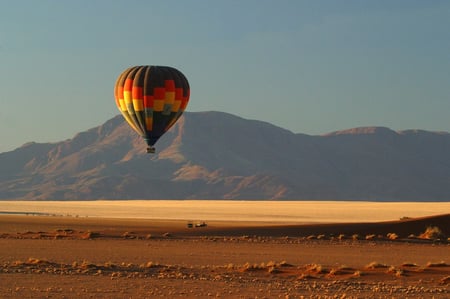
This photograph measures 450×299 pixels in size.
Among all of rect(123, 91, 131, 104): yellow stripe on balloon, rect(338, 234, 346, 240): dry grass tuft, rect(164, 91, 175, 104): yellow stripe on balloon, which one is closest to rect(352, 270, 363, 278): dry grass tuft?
rect(338, 234, 346, 240): dry grass tuft

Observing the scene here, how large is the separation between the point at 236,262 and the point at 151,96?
1672 centimetres

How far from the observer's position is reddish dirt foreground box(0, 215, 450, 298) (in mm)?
22562

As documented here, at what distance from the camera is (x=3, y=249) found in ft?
120

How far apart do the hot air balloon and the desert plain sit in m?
5.73

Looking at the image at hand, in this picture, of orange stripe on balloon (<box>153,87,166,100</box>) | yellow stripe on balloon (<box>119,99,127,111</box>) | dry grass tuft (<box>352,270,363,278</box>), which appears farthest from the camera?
yellow stripe on balloon (<box>119,99,127,111</box>)

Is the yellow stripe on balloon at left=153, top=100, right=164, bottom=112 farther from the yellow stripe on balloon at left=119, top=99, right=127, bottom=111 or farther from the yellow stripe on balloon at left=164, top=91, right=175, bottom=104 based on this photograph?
the yellow stripe on balloon at left=119, top=99, right=127, bottom=111

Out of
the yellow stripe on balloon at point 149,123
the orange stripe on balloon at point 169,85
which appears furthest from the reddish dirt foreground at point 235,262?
the orange stripe on balloon at point 169,85

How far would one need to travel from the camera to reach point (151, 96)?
46562 millimetres

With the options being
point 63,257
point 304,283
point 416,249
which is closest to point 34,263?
point 63,257

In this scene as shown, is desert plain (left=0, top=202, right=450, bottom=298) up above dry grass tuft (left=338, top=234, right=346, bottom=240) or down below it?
below

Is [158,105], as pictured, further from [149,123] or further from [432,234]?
[432,234]

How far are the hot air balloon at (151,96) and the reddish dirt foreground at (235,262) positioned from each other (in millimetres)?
5706

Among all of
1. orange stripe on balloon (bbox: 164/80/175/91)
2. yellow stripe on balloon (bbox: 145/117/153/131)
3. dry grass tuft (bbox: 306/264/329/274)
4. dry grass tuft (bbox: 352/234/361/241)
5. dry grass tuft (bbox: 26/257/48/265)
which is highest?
orange stripe on balloon (bbox: 164/80/175/91)

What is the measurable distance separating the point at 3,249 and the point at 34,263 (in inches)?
303
